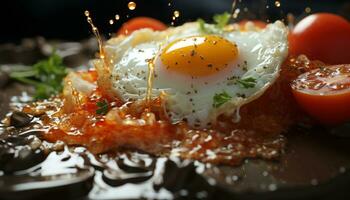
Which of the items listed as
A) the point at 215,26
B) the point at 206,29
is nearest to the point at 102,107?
the point at 206,29

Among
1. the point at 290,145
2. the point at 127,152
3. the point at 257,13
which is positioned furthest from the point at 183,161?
the point at 257,13

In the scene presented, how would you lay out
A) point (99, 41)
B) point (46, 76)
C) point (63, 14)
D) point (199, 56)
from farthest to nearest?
point (63, 14), point (46, 76), point (99, 41), point (199, 56)

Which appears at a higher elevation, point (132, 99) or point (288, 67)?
point (132, 99)

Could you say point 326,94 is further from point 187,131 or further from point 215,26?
point 215,26

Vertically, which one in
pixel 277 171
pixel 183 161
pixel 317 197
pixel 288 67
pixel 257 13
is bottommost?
pixel 317 197

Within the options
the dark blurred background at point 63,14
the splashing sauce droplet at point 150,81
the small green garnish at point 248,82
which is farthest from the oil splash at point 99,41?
the dark blurred background at point 63,14

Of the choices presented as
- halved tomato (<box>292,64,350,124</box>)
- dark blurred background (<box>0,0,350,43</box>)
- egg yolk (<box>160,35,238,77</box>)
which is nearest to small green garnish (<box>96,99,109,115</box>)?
egg yolk (<box>160,35,238,77</box>)

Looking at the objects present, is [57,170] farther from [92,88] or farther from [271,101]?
[271,101]

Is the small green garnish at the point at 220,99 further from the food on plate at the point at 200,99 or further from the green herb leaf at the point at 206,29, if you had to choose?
the green herb leaf at the point at 206,29
